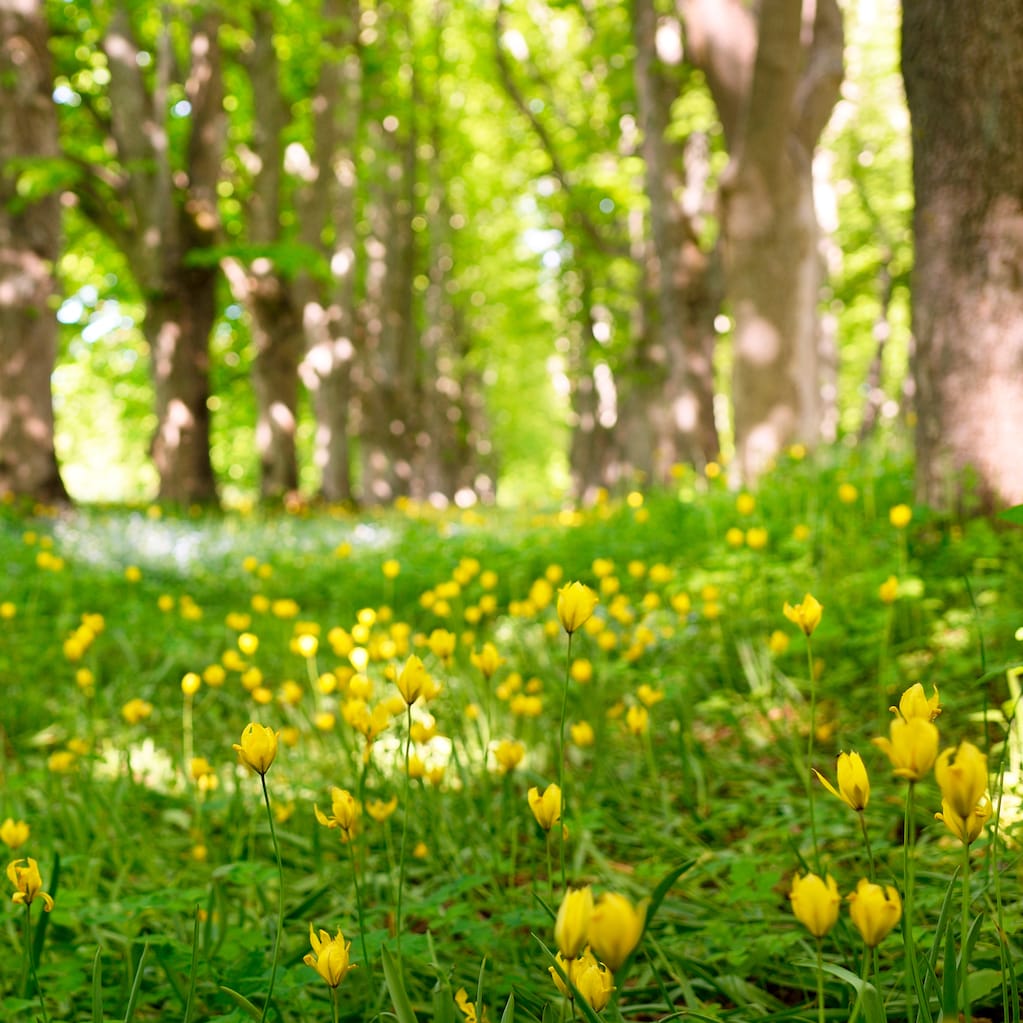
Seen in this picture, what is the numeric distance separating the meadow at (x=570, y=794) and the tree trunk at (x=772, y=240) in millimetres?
1512

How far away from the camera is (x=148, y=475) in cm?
3591

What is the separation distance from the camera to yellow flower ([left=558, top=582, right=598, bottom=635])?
126 centimetres

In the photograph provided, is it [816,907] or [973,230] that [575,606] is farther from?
[973,230]

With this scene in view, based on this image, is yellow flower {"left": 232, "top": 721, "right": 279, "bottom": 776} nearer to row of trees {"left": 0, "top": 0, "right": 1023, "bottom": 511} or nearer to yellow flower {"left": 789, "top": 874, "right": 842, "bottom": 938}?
yellow flower {"left": 789, "top": 874, "right": 842, "bottom": 938}

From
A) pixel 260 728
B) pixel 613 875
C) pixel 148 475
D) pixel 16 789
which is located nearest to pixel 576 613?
pixel 260 728

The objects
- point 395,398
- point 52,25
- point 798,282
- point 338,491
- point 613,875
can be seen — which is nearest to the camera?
point 613,875

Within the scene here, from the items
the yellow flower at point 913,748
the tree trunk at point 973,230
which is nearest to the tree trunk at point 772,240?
the tree trunk at point 973,230

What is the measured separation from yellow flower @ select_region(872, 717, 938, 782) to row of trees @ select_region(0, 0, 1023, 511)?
10.6 ft

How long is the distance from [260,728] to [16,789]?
2128 mm

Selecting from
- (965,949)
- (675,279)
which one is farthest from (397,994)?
(675,279)

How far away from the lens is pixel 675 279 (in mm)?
10539

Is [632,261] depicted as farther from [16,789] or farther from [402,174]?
[16,789]

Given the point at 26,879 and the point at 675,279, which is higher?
the point at 675,279

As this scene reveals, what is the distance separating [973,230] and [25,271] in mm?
9180
